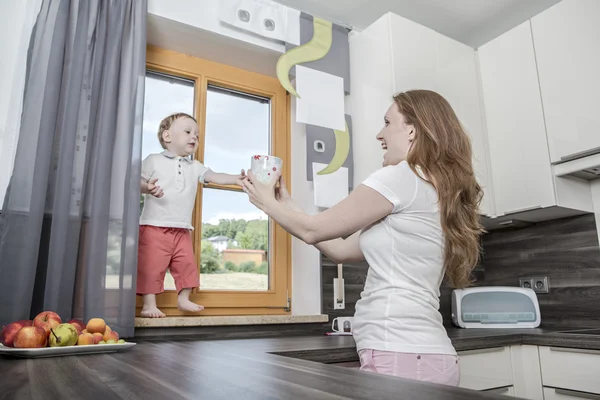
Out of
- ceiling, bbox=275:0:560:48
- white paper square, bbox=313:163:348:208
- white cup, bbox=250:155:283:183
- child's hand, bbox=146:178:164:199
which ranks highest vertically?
ceiling, bbox=275:0:560:48

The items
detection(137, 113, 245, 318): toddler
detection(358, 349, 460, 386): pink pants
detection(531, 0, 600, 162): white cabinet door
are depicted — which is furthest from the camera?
detection(531, 0, 600, 162): white cabinet door

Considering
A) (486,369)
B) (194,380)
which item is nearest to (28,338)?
(194,380)

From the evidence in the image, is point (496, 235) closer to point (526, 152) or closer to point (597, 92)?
point (526, 152)

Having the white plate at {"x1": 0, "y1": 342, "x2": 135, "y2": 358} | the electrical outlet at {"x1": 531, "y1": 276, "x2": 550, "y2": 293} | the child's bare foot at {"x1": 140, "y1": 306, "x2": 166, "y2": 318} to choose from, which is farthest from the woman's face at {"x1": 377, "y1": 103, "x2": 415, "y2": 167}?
the electrical outlet at {"x1": 531, "y1": 276, "x2": 550, "y2": 293}

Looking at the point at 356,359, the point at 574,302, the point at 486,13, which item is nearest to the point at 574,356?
the point at 574,302

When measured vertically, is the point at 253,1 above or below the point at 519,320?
above

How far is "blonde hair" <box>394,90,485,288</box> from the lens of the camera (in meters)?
1.16

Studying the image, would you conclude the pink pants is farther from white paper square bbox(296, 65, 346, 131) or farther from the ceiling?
the ceiling

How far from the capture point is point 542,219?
2570 mm

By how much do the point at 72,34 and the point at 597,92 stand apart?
2.16 m

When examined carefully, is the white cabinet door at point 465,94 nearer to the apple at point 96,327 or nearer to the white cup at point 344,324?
the white cup at point 344,324

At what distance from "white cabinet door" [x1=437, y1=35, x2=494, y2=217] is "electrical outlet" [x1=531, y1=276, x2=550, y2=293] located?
0.48 metres

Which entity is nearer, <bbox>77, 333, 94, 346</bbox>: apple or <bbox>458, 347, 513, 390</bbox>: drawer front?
<bbox>77, 333, 94, 346</bbox>: apple

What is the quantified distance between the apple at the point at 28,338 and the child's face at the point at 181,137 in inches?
41.2
